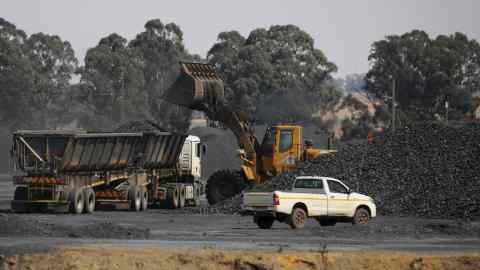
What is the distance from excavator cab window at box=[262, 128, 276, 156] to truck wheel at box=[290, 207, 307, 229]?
12.8 m

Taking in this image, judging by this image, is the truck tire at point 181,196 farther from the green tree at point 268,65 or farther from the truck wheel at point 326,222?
the green tree at point 268,65

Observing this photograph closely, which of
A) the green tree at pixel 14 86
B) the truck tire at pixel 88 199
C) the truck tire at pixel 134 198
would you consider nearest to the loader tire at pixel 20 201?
the truck tire at pixel 88 199

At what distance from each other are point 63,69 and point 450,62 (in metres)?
59.5

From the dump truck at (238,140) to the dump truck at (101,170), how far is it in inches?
99.0

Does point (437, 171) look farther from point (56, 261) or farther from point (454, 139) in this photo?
point (56, 261)

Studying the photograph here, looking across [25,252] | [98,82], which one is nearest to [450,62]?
[98,82]

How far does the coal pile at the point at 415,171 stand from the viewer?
148ft

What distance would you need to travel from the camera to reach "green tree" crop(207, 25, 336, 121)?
124 meters

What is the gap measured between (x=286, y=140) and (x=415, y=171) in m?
5.72

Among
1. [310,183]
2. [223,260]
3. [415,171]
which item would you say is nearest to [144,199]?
[415,171]

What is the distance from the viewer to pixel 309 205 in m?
37.0

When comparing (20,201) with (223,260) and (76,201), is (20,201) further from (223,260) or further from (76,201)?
(223,260)

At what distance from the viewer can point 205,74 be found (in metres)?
50.8

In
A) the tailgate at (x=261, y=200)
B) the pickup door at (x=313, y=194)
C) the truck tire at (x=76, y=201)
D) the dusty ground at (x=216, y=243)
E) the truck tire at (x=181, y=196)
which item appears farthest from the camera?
the truck tire at (x=181, y=196)
